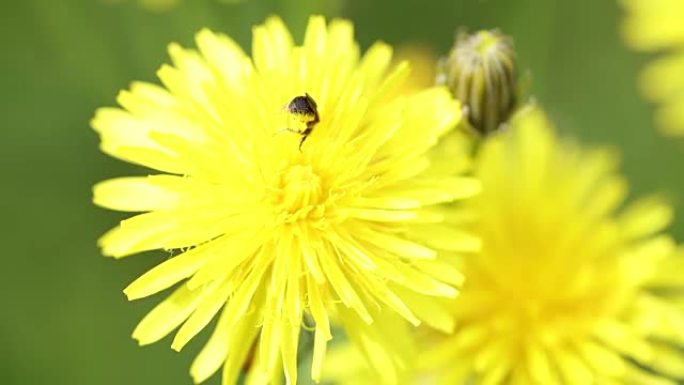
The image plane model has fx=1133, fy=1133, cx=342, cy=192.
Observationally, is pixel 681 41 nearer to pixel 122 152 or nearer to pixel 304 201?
pixel 304 201

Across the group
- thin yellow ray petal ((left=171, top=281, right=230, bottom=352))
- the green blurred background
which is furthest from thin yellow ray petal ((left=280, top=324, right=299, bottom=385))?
the green blurred background

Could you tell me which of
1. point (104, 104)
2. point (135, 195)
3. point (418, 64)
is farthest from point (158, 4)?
point (135, 195)

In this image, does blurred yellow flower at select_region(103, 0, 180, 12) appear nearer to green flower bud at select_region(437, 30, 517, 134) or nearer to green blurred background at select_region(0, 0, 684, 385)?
green blurred background at select_region(0, 0, 684, 385)

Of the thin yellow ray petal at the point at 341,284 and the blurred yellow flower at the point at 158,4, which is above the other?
the blurred yellow flower at the point at 158,4

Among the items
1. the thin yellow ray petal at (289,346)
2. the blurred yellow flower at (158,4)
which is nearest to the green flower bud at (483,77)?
the thin yellow ray petal at (289,346)

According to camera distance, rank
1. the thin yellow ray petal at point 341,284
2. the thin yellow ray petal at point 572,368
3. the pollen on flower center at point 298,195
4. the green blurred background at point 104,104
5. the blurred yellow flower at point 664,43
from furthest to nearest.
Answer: the green blurred background at point 104,104 → the blurred yellow flower at point 664,43 → the thin yellow ray petal at point 572,368 → the pollen on flower center at point 298,195 → the thin yellow ray petal at point 341,284

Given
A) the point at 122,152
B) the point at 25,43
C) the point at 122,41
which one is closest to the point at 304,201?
the point at 122,152

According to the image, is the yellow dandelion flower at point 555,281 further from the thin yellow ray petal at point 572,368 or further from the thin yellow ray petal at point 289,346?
the thin yellow ray petal at point 289,346

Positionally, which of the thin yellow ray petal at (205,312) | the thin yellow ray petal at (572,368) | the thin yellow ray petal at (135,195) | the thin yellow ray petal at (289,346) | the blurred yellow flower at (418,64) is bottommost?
the thin yellow ray petal at (572,368)

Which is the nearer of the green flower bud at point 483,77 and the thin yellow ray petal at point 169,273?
the thin yellow ray petal at point 169,273
